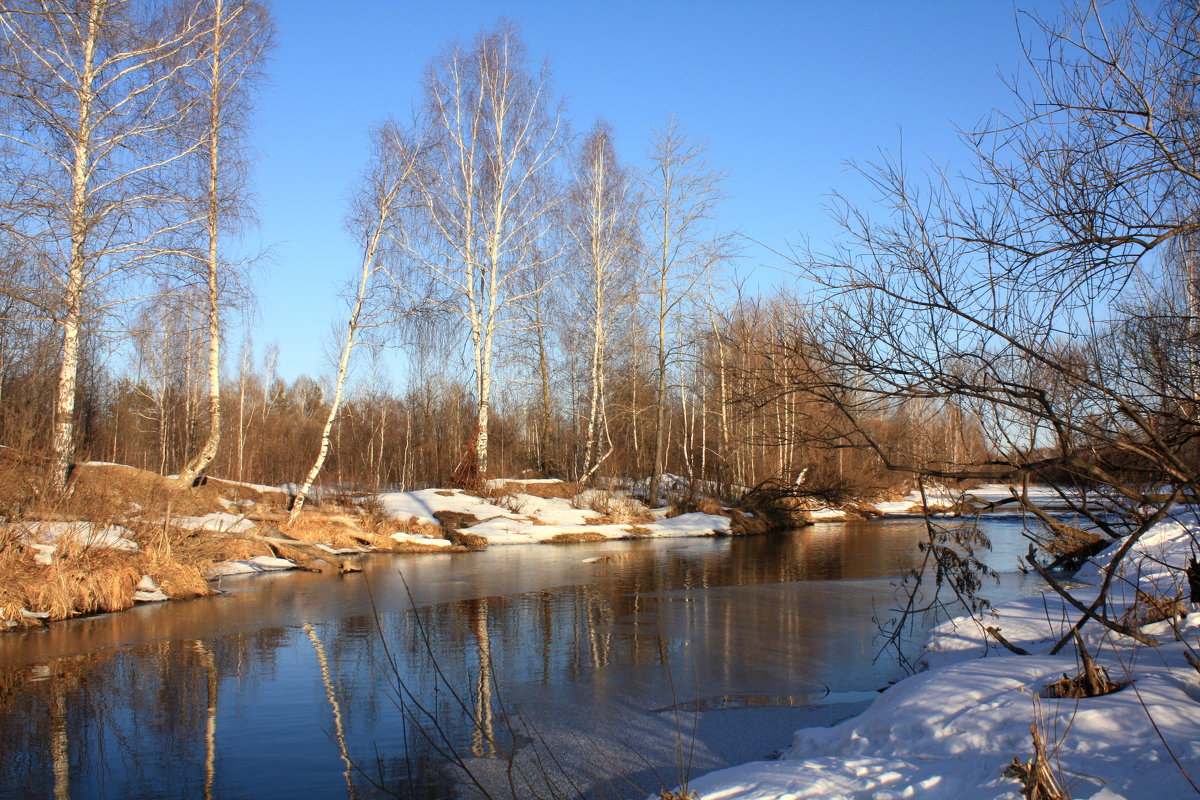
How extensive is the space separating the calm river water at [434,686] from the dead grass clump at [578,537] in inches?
296

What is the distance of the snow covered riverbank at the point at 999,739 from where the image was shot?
11.4 feet

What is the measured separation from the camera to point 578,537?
71.7 feet

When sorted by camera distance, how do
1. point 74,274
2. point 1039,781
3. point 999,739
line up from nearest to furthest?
point 1039,781, point 999,739, point 74,274

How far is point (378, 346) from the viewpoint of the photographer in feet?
60.7

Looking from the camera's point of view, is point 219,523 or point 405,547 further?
point 405,547

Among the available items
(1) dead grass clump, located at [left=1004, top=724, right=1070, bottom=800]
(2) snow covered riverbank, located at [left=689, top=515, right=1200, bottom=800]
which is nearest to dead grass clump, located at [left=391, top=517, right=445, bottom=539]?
(2) snow covered riverbank, located at [left=689, top=515, right=1200, bottom=800]

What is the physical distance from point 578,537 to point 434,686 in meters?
16.0

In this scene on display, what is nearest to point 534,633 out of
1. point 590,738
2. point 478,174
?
point 590,738

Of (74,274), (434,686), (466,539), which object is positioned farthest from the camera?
(466,539)

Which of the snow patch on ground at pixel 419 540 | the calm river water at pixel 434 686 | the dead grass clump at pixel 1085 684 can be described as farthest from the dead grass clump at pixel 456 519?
the dead grass clump at pixel 1085 684

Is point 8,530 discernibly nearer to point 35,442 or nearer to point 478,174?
point 35,442

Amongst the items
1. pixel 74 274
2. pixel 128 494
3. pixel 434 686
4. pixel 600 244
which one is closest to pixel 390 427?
pixel 600 244

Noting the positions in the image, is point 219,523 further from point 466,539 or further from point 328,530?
point 466,539

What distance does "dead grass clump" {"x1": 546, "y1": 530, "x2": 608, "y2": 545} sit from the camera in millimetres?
21484
